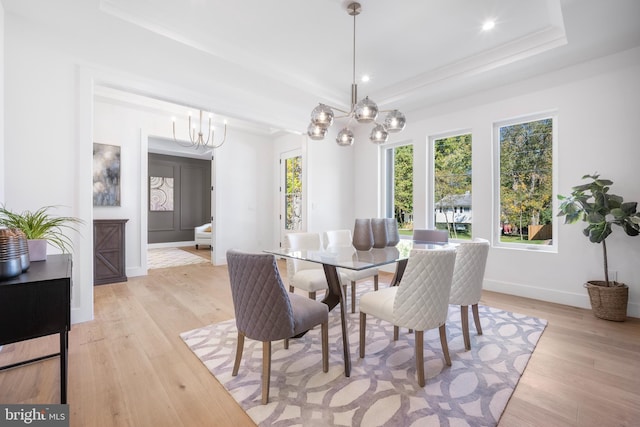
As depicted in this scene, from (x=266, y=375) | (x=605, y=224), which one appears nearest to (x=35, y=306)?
(x=266, y=375)

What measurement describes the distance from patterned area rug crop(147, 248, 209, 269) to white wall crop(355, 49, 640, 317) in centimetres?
533

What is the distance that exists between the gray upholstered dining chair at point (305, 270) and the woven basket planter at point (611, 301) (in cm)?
254

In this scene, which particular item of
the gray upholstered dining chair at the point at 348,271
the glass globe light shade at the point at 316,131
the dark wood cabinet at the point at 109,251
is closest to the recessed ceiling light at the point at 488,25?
the glass globe light shade at the point at 316,131

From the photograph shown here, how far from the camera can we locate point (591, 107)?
310 cm

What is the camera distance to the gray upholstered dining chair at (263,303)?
5.22ft

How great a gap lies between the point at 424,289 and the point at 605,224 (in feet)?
7.75

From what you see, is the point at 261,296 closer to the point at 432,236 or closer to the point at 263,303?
the point at 263,303

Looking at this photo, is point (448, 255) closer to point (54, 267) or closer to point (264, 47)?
point (54, 267)

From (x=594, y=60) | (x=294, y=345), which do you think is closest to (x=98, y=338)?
(x=294, y=345)

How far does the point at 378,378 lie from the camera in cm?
188

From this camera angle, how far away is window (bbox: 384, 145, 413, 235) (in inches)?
190

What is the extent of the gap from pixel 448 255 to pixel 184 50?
314 cm

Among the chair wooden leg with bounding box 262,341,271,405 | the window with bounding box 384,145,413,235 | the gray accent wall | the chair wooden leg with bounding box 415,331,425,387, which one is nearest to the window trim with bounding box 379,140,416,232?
the window with bounding box 384,145,413,235

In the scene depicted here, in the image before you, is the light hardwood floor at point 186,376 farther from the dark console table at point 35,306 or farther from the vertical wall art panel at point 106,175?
the vertical wall art panel at point 106,175
